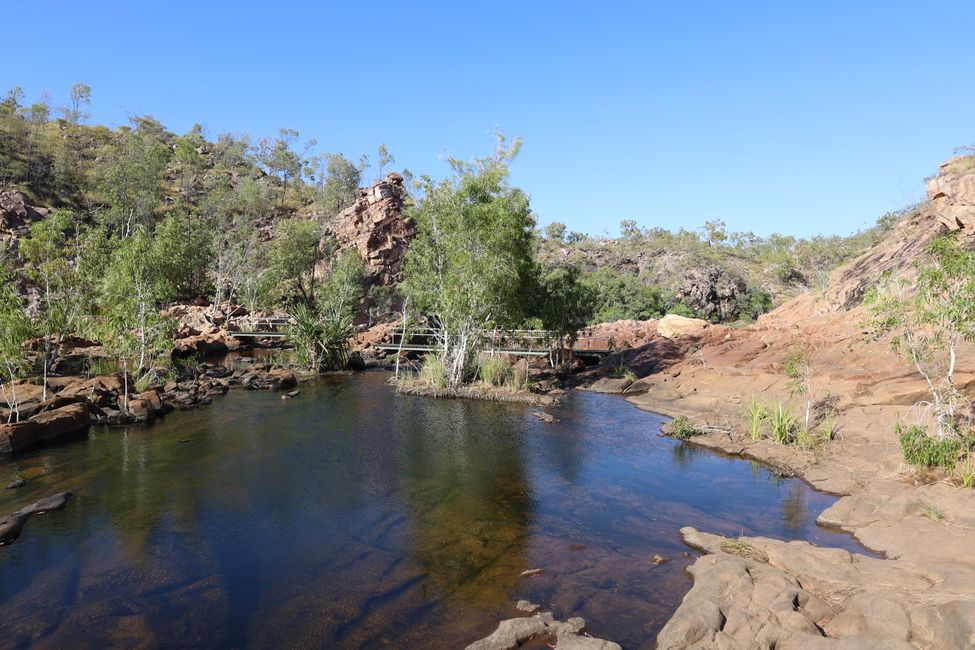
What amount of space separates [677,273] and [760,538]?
48.1m

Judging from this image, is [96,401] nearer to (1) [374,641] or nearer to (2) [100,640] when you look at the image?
(2) [100,640]

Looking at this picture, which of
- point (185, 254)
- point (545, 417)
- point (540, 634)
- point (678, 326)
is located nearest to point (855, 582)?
point (540, 634)

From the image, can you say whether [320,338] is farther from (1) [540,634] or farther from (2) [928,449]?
(2) [928,449]

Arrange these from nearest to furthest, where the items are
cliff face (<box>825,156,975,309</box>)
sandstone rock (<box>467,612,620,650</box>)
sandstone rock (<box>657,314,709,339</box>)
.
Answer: sandstone rock (<box>467,612,620,650</box>) → cliff face (<box>825,156,975,309</box>) → sandstone rock (<box>657,314,709,339</box>)

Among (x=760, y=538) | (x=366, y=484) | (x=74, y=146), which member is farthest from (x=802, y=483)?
(x=74, y=146)

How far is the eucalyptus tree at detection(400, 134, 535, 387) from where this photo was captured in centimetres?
2112

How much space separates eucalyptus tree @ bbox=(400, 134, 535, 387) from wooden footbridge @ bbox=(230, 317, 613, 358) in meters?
1.55

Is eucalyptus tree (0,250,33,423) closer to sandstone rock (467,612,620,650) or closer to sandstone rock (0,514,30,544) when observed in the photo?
sandstone rock (0,514,30,544)

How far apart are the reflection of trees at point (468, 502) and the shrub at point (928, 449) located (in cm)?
688

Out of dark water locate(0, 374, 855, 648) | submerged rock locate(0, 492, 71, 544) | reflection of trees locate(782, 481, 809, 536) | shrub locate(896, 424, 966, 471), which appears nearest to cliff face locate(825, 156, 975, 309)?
shrub locate(896, 424, 966, 471)

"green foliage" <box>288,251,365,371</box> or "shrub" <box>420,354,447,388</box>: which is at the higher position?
"green foliage" <box>288,251,365,371</box>

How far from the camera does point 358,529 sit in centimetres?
975

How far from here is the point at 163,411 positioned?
59.9 feet

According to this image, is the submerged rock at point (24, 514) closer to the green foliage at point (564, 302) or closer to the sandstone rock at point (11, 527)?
the sandstone rock at point (11, 527)
